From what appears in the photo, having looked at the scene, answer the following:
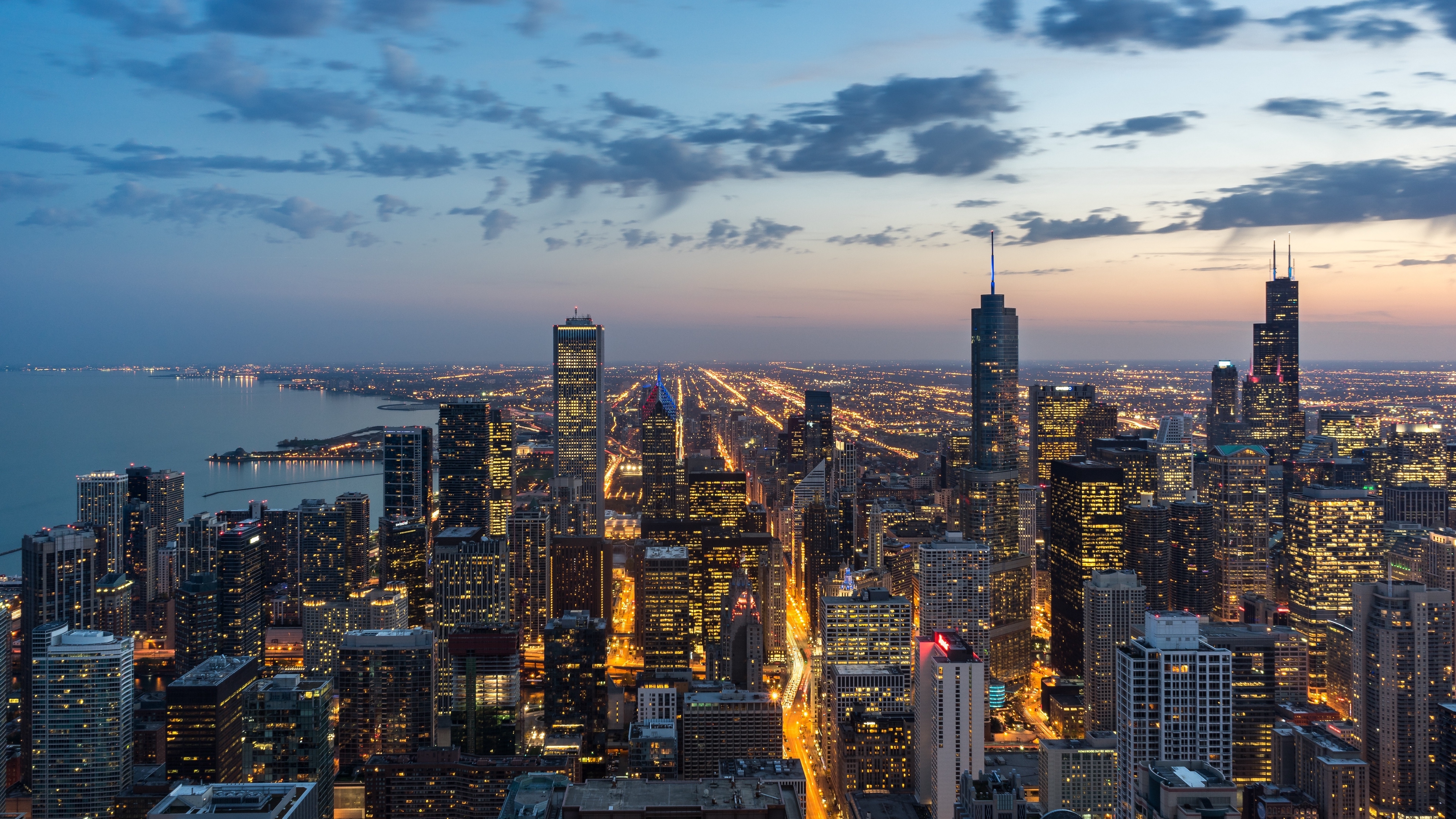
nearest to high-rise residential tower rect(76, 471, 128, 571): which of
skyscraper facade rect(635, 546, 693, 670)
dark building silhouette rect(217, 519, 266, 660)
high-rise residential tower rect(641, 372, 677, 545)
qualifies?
dark building silhouette rect(217, 519, 266, 660)

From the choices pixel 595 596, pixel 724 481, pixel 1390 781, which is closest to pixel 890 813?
pixel 1390 781

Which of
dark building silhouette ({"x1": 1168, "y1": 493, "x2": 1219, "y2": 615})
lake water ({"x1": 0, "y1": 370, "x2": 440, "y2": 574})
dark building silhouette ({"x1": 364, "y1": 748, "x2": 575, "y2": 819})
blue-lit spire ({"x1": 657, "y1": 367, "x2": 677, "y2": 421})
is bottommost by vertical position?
dark building silhouette ({"x1": 364, "y1": 748, "x2": 575, "y2": 819})

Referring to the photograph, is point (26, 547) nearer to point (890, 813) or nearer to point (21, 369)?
point (890, 813)

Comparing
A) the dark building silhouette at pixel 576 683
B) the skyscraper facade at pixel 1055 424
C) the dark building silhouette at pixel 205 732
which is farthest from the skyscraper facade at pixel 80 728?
the skyscraper facade at pixel 1055 424

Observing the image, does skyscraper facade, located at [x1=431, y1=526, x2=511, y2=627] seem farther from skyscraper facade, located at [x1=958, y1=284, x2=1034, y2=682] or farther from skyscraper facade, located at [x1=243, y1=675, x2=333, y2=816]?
skyscraper facade, located at [x1=958, y1=284, x2=1034, y2=682]

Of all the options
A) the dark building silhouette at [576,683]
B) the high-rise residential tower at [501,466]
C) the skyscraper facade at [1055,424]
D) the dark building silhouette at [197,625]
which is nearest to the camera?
the dark building silhouette at [576,683]

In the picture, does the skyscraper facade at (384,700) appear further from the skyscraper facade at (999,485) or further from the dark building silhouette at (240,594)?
the skyscraper facade at (999,485)

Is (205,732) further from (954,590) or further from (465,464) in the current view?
(465,464)
